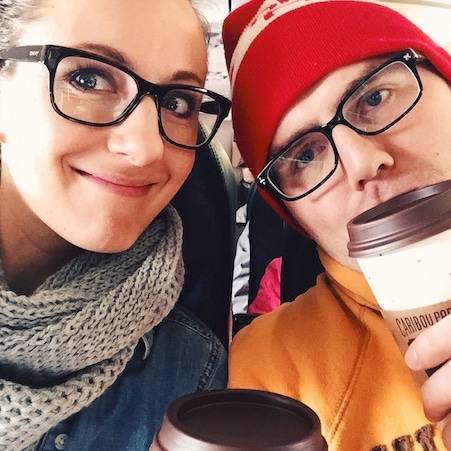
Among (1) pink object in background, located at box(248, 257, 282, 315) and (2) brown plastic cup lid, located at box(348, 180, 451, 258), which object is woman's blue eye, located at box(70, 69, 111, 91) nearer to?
(2) brown plastic cup lid, located at box(348, 180, 451, 258)

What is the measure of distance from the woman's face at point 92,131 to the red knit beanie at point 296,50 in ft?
0.67

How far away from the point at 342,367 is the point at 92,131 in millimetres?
538

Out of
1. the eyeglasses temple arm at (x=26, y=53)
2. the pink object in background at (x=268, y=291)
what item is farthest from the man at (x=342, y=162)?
the pink object in background at (x=268, y=291)

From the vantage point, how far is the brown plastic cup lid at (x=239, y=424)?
1.75 feet

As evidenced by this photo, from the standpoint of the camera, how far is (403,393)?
3.10ft

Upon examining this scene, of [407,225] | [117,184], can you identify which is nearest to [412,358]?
[407,225]

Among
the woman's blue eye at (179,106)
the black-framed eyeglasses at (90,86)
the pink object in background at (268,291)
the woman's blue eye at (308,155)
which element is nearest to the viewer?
the black-framed eyeglasses at (90,86)

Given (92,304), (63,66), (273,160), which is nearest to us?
(63,66)

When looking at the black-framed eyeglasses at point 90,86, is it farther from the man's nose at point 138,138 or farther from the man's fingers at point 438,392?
the man's fingers at point 438,392

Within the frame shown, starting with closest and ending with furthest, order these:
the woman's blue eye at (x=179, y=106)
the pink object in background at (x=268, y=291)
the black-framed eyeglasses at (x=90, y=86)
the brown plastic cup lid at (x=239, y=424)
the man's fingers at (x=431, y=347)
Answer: the brown plastic cup lid at (x=239, y=424) → the man's fingers at (x=431, y=347) → the black-framed eyeglasses at (x=90, y=86) → the woman's blue eye at (x=179, y=106) → the pink object in background at (x=268, y=291)

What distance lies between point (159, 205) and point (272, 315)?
324 millimetres

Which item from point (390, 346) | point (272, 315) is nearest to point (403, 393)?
point (390, 346)

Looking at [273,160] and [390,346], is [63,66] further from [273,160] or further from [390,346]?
[390,346]

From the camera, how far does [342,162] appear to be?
0.96 metres
